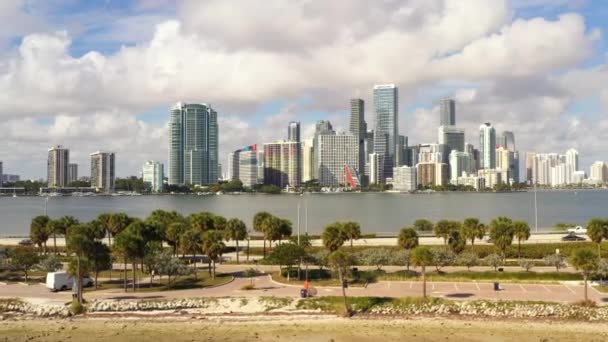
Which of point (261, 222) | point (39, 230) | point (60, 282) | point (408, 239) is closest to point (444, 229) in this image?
point (408, 239)

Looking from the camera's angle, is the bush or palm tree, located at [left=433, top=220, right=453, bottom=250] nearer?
the bush

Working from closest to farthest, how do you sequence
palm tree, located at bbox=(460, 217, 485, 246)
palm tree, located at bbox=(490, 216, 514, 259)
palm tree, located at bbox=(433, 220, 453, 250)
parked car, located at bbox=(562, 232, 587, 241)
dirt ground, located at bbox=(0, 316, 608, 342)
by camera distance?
dirt ground, located at bbox=(0, 316, 608, 342)
palm tree, located at bbox=(490, 216, 514, 259)
palm tree, located at bbox=(460, 217, 485, 246)
palm tree, located at bbox=(433, 220, 453, 250)
parked car, located at bbox=(562, 232, 587, 241)

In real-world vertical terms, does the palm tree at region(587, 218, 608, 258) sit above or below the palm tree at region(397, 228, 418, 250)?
above

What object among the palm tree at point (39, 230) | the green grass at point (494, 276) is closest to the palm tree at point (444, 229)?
the green grass at point (494, 276)

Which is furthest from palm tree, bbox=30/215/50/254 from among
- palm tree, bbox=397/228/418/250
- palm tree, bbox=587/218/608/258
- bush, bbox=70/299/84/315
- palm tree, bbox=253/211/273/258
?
palm tree, bbox=587/218/608/258

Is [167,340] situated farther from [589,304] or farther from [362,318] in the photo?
[589,304]

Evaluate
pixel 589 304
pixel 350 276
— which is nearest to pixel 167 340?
pixel 350 276

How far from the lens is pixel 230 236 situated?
192 ft

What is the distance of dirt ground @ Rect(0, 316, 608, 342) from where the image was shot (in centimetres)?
3183

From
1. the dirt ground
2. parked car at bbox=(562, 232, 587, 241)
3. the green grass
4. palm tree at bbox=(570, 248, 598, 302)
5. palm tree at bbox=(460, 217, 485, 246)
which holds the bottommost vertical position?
the dirt ground

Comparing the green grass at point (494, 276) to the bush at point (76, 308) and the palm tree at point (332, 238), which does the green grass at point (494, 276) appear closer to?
the palm tree at point (332, 238)

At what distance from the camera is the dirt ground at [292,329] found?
3183cm

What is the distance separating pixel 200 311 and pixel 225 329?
3.85m

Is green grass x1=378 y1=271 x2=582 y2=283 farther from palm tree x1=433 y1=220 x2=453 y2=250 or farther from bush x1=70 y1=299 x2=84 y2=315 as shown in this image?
bush x1=70 y1=299 x2=84 y2=315
